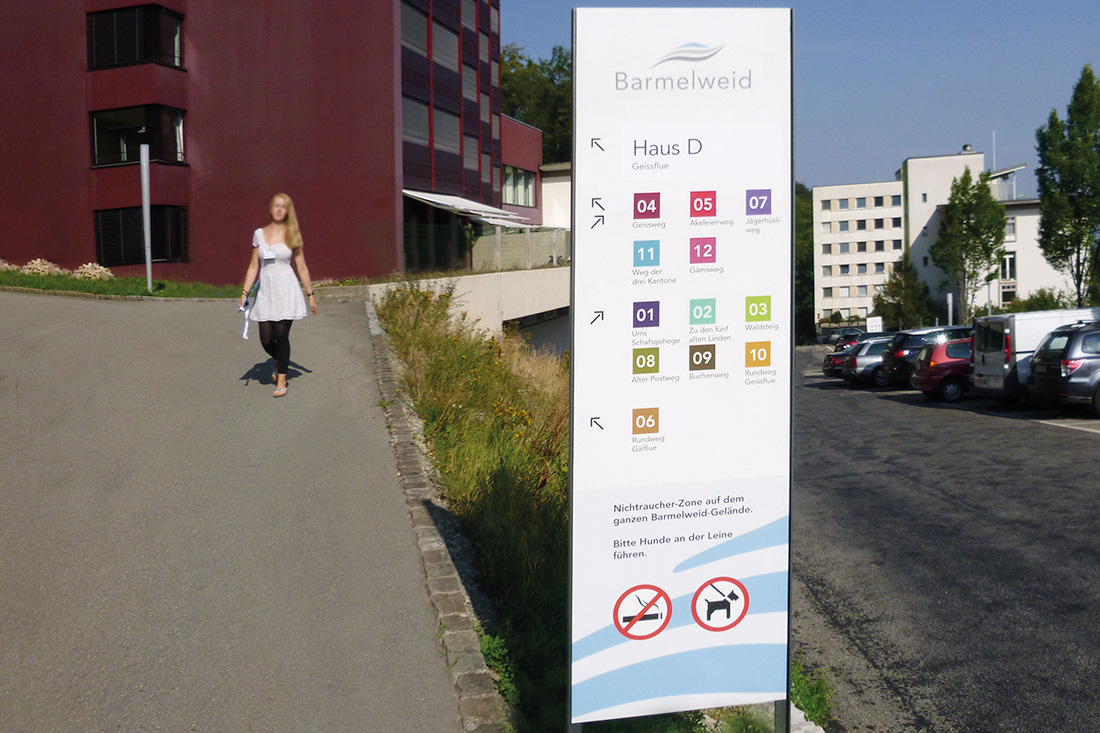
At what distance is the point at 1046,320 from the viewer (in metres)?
21.3

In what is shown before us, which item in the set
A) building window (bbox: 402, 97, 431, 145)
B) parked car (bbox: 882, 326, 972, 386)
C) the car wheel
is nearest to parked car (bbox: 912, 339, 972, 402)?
the car wheel

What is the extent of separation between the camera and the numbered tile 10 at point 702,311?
3.84 metres

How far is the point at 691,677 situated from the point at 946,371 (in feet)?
73.2

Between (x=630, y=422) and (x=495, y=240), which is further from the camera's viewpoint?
(x=495, y=240)

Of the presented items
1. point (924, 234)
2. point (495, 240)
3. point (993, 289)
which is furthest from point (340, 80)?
point (924, 234)

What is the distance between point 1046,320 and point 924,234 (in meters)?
70.0

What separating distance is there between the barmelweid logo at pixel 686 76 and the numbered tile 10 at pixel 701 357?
982 millimetres

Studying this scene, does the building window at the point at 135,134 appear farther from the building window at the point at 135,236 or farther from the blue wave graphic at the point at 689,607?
the blue wave graphic at the point at 689,607

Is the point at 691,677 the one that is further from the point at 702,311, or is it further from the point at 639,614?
the point at 702,311

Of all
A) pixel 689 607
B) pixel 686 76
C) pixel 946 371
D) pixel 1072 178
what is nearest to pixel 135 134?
pixel 946 371

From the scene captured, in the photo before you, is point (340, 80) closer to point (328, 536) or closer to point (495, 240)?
point (495, 240)

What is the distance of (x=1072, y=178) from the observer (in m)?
36.5

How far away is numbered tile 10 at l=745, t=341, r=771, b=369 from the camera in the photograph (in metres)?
3.93

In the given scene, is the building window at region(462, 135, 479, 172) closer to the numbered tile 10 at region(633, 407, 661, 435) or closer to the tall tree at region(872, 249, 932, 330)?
the numbered tile 10 at region(633, 407, 661, 435)
